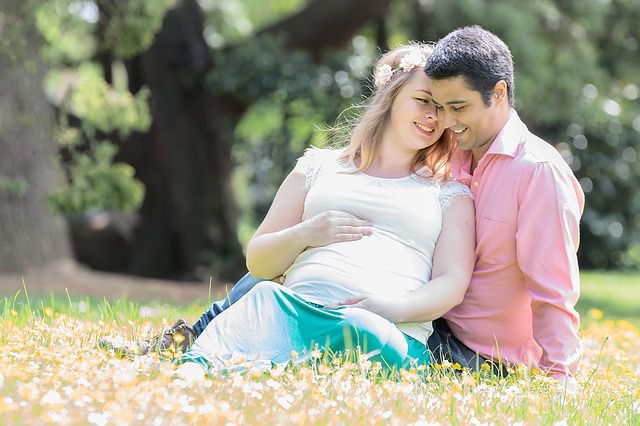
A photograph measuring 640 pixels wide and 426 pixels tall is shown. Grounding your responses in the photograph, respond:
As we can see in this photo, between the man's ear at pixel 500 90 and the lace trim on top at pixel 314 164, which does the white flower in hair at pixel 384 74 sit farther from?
the man's ear at pixel 500 90

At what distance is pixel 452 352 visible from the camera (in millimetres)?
4332

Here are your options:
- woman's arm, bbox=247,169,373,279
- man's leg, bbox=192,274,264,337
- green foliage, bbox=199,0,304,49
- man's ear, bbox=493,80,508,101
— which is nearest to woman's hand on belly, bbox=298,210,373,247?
woman's arm, bbox=247,169,373,279

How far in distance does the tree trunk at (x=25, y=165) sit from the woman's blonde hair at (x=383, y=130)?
5877 mm

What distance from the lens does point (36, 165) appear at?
9.93 metres

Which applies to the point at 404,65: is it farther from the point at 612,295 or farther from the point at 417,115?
the point at 612,295

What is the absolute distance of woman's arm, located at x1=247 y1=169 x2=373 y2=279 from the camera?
163 inches

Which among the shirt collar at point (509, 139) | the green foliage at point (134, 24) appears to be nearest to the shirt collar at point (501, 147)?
the shirt collar at point (509, 139)

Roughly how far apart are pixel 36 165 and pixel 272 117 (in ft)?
21.9

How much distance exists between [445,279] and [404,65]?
3.26 ft

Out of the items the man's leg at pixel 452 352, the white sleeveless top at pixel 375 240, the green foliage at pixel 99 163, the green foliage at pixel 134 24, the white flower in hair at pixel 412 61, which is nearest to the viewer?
the white sleeveless top at pixel 375 240

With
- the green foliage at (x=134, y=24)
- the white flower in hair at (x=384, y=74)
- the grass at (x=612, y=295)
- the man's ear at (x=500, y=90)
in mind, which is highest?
the green foliage at (x=134, y=24)

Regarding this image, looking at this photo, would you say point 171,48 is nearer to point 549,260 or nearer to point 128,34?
point 128,34

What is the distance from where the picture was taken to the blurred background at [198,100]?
9805 mm

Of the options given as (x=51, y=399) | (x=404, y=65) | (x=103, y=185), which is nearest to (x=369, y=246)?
(x=404, y=65)
